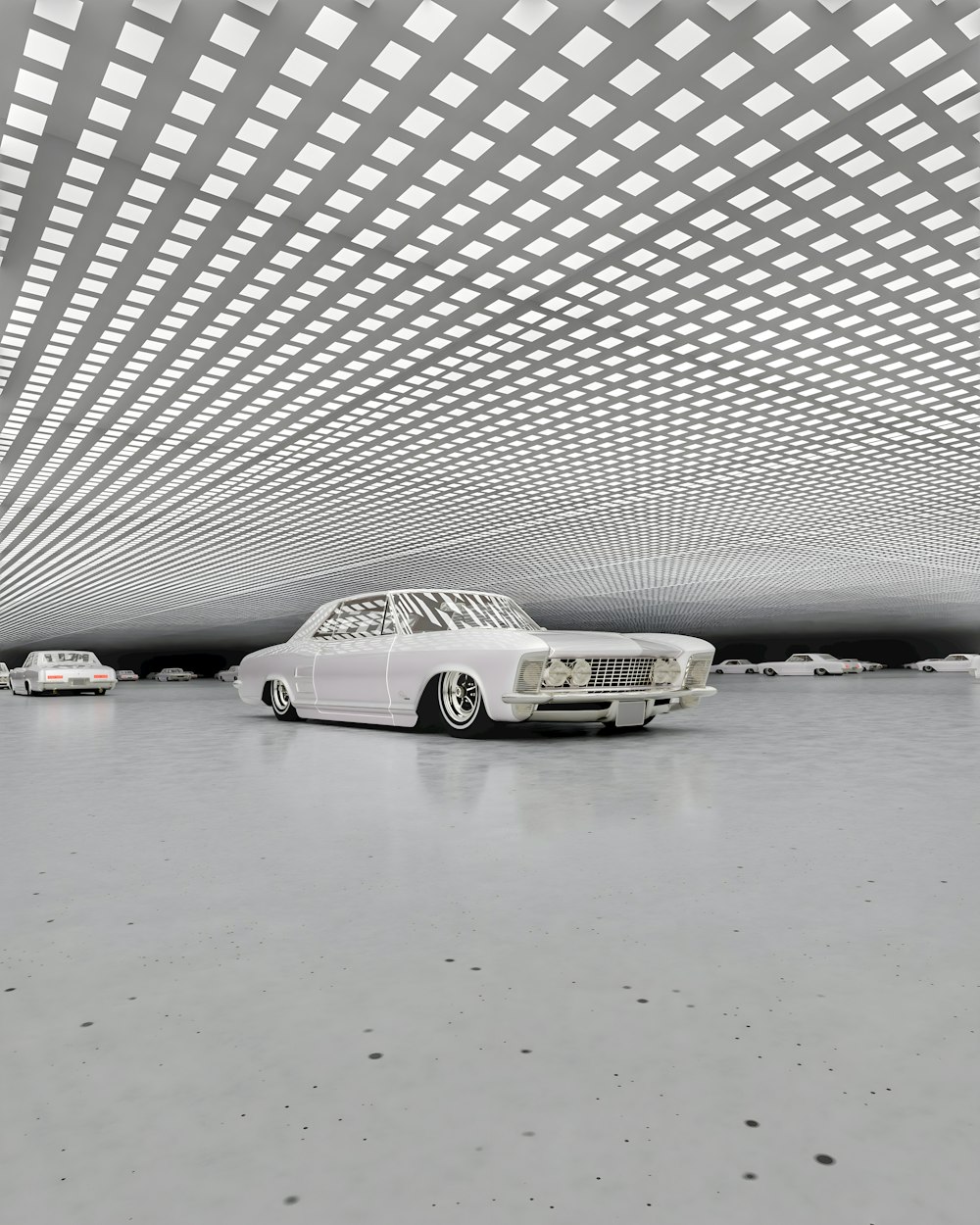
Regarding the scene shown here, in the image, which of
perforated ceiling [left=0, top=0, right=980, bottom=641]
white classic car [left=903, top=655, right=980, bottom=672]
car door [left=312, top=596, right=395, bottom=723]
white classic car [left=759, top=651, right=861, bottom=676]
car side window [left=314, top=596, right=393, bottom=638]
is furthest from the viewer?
white classic car [left=903, top=655, right=980, bottom=672]

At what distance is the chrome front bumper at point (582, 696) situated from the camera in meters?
6.07

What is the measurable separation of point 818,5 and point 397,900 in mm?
5338

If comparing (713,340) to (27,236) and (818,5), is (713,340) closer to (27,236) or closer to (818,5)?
(818,5)

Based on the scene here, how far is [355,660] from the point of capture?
7.66 m

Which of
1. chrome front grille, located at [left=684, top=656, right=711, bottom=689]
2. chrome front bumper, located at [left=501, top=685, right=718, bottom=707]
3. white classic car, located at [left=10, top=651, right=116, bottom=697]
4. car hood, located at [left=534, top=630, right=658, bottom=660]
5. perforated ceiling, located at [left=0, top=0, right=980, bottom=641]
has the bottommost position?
white classic car, located at [left=10, top=651, right=116, bottom=697]

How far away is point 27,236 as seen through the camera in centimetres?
663

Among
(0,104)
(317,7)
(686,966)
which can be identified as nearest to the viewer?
(686,966)

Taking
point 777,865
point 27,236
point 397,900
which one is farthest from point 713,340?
point 397,900

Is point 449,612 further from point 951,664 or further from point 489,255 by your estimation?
point 951,664

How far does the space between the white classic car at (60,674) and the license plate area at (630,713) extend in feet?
49.7

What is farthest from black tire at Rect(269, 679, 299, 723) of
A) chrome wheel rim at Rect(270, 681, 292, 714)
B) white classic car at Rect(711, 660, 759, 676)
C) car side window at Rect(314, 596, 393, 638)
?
white classic car at Rect(711, 660, 759, 676)

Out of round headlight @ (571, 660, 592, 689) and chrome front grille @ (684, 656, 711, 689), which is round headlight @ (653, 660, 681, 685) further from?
round headlight @ (571, 660, 592, 689)

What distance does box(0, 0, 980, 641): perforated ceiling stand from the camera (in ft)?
15.1

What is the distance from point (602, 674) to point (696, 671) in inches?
53.7
